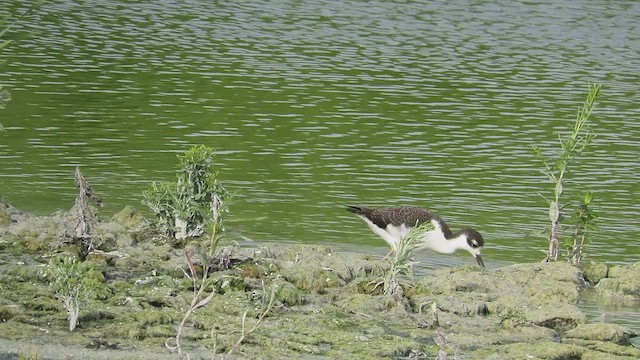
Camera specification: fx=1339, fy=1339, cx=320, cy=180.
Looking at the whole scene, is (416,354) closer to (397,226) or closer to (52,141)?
(397,226)

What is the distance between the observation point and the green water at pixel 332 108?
15.7m

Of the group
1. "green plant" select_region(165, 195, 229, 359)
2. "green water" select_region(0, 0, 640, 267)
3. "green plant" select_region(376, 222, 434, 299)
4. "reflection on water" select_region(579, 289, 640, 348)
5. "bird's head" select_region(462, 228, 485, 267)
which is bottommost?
"green water" select_region(0, 0, 640, 267)

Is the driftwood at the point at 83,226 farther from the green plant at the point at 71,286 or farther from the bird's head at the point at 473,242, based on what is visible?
the bird's head at the point at 473,242

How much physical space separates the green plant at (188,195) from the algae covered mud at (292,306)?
0.82 feet

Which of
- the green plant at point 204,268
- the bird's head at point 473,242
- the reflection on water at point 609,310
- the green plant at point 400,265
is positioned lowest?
the reflection on water at point 609,310

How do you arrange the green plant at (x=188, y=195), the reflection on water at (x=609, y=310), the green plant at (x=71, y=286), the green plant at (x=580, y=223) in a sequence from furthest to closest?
the green plant at (x=580, y=223) → the green plant at (x=188, y=195) → the reflection on water at (x=609, y=310) → the green plant at (x=71, y=286)

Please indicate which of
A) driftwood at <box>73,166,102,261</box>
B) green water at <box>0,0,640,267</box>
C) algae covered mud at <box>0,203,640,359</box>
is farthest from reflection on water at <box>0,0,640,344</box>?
driftwood at <box>73,166,102,261</box>

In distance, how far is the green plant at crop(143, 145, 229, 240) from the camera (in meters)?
12.1

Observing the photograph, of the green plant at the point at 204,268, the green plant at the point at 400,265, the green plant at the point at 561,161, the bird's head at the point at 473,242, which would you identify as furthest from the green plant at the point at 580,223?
the green plant at the point at 204,268

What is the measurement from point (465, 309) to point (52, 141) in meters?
8.91

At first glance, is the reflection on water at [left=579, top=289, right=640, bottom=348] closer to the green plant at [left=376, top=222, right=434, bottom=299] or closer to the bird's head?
the bird's head

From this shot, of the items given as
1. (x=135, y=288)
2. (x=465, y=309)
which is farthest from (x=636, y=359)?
(x=135, y=288)

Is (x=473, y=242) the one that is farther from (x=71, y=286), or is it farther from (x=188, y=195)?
(x=71, y=286)

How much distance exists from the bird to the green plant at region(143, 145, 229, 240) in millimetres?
1604
